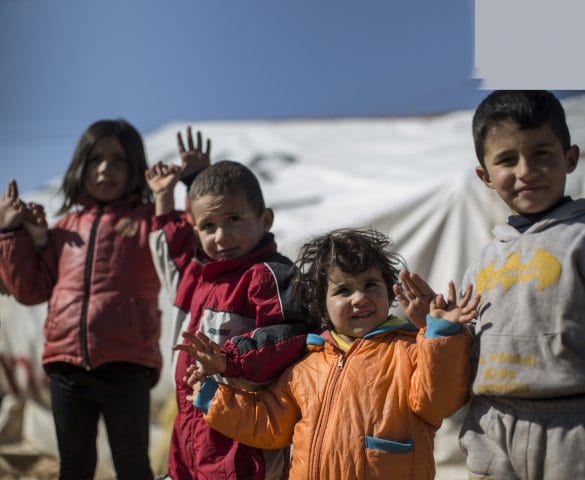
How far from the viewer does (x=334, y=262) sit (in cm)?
165

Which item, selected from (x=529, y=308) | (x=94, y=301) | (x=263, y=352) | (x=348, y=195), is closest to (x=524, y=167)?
(x=529, y=308)

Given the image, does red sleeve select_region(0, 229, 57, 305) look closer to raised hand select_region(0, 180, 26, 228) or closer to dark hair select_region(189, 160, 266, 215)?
raised hand select_region(0, 180, 26, 228)

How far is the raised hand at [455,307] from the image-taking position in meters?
1.41

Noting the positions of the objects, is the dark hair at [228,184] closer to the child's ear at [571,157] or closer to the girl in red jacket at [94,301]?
the girl in red jacket at [94,301]

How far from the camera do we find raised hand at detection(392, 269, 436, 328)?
59.2 inches

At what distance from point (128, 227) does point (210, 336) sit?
2.03 feet

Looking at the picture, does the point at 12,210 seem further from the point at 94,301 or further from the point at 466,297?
the point at 466,297

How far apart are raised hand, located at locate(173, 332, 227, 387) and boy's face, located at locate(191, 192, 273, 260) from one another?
0.26m

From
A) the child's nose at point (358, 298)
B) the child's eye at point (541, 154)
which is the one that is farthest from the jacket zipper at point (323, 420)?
the child's eye at point (541, 154)

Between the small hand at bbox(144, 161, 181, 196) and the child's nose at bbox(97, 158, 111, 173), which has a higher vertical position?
the child's nose at bbox(97, 158, 111, 173)

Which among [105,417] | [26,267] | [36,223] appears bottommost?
[105,417]

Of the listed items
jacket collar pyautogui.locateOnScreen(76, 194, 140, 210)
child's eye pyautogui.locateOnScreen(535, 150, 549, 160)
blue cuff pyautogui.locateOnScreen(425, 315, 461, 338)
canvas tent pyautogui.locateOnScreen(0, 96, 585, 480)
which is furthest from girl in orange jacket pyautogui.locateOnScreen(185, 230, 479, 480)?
canvas tent pyautogui.locateOnScreen(0, 96, 585, 480)

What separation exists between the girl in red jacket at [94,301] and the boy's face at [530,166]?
44.8 inches

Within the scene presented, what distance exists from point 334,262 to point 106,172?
3.19ft
